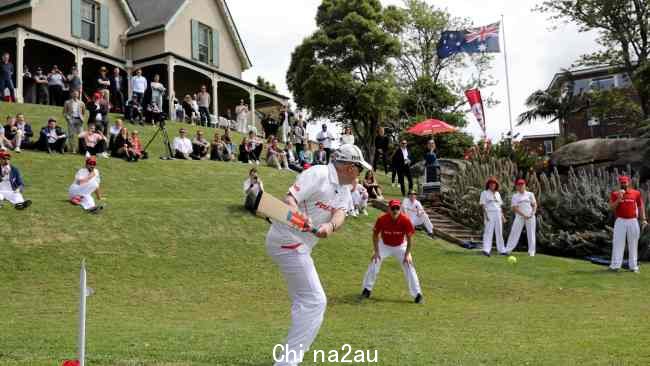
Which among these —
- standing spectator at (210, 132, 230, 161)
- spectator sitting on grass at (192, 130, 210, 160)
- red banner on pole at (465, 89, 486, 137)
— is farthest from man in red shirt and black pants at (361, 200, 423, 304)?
red banner on pole at (465, 89, 486, 137)

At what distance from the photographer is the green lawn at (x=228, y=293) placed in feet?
23.0

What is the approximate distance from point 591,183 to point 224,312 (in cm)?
1422

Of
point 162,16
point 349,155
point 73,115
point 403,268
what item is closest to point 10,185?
point 73,115

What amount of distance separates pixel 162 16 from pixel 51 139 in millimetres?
16261

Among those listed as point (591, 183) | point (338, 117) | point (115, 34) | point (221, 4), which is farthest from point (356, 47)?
point (591, 183)

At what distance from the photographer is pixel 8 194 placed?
1530cm

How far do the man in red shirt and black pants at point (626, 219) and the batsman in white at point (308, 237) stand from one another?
11.5 meters

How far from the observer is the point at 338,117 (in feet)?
155

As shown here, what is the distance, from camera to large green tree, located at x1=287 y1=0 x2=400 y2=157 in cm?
4331

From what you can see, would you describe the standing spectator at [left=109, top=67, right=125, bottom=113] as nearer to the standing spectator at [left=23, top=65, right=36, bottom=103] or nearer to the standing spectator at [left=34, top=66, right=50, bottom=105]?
the standing spectator at [left=34, top=66, right=50, bottom=105]

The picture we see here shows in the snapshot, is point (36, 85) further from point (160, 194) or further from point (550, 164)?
point (550, 164)

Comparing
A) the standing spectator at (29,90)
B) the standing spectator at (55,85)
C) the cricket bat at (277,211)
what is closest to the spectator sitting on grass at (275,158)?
the standing spectator at (55,85)

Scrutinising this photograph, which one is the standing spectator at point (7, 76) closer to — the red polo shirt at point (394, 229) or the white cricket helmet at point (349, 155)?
the red polo shirt at point (394, 229)

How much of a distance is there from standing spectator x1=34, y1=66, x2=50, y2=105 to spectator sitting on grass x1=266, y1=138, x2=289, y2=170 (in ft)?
34.8
